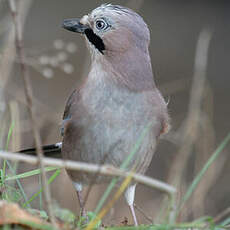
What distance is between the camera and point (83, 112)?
340cm

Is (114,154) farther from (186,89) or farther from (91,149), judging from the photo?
(186,89)

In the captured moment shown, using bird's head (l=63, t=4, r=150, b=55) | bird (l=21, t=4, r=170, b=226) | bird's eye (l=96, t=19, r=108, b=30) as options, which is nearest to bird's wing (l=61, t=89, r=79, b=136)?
bird (l=21, t=4, r=170, b=226)

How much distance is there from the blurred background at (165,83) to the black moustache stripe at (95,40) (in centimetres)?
75

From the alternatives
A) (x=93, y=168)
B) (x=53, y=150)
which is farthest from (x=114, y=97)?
(x=93, y=168)

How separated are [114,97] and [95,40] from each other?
0.41m

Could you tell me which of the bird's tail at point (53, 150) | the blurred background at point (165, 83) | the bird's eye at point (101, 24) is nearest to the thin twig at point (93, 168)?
the bird's eye at point (101, 24)

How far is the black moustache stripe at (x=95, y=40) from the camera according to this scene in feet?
11.3

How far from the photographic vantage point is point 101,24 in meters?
3.46

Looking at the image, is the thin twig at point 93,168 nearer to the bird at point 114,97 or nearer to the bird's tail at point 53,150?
the bird at point 114,97

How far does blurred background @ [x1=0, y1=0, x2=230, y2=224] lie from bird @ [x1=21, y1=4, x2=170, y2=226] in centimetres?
74

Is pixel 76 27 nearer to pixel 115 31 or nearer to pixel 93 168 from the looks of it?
pixel 115 31

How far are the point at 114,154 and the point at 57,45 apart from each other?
112 cm

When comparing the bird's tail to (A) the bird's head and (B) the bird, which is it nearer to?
(B) the bird

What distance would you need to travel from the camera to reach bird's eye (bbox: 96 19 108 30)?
11.3 feet
